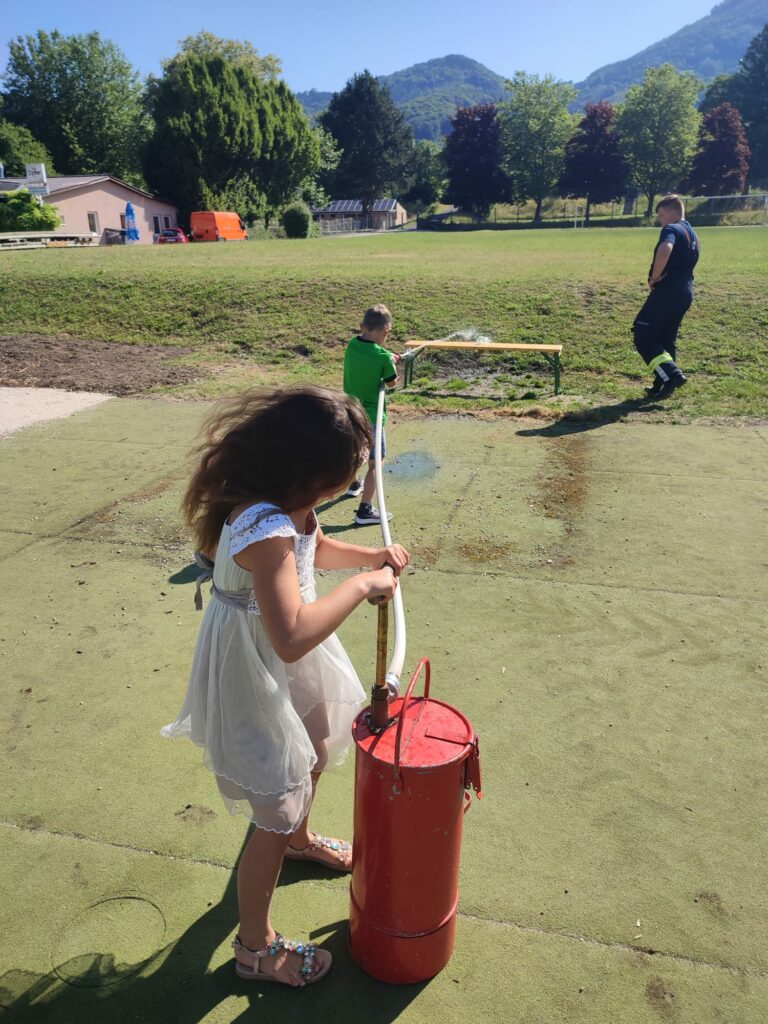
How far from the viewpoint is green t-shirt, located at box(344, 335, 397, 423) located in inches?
231

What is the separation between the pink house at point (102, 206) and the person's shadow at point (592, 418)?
38988 millimetres

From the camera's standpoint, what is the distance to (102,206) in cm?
4688

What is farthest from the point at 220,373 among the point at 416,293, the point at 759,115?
the point at 759,115

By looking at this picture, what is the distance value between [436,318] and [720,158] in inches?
3235

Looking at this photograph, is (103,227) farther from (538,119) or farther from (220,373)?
(538,119)

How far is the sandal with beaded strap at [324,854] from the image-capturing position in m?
2.65

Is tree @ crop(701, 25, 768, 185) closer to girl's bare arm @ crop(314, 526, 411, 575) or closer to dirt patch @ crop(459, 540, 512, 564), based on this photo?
dirt patch @ crop(459, 540, 512, 564)

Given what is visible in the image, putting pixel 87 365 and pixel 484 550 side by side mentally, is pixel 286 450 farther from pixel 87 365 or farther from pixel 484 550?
pixel 87 365

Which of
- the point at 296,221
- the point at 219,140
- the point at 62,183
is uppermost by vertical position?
the point at 219,140

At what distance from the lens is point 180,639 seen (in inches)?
163

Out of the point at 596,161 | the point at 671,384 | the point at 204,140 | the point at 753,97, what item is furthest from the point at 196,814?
the point at 753,97

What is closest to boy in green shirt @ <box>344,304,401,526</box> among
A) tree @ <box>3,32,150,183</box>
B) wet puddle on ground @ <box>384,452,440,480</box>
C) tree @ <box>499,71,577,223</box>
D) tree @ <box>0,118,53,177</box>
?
wet puddle on ground @ <box>384,452,440,480</box>

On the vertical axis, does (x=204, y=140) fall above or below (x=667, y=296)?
above

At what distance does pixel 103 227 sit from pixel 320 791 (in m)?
50.4
